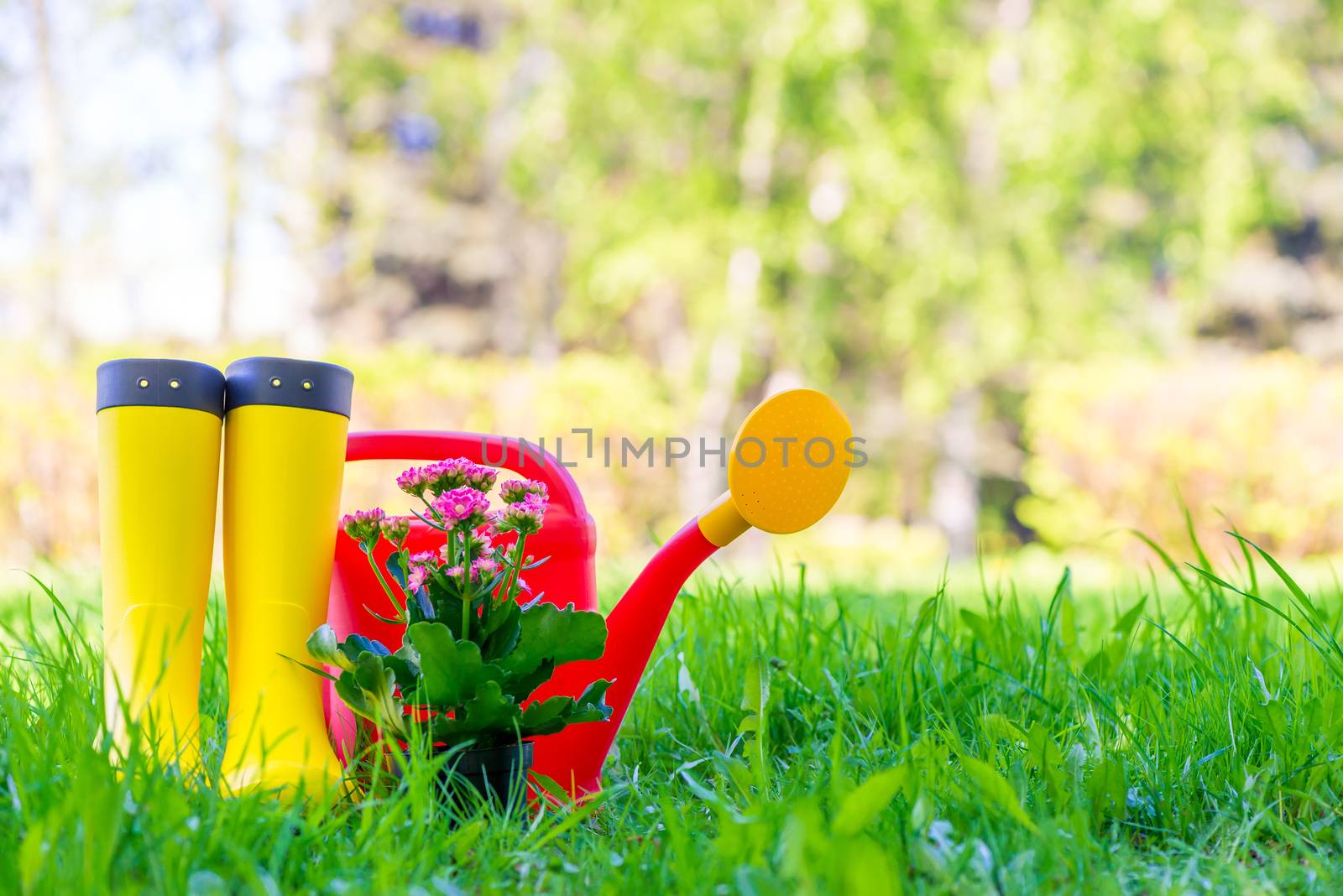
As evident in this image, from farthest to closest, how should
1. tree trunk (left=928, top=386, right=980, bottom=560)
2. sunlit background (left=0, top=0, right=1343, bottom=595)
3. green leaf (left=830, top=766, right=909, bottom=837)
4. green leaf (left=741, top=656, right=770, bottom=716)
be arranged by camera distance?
tree trunk (left=928, top=386, right=980, bottom=560) < sunlit background (left=0, top=0, right=1343, bottom=595) < green leaf (left=741, top=656, right=770, bottom=716) < green leaf (left=830, top=766, right=909, bottom=837)

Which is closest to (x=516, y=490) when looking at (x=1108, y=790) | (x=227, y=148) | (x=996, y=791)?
(x=996, y=791)

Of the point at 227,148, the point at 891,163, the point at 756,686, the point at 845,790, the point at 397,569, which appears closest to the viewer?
the point at 845,790

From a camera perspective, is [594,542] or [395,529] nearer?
[395,529]

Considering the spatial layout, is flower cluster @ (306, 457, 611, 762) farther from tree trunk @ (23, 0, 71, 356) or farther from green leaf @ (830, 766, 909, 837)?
tree trunk @ (23, 0, 71, 356)

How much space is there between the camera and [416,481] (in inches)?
34.7

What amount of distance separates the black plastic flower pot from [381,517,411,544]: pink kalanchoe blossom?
7.8 inches

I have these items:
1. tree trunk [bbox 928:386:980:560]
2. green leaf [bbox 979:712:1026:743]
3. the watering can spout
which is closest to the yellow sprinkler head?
the watering can spout

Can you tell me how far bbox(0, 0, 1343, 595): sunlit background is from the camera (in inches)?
190

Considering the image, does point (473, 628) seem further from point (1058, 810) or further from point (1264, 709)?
point (1264, 709)

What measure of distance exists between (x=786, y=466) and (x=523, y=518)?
0.83 feet

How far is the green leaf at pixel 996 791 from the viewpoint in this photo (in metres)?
0.77

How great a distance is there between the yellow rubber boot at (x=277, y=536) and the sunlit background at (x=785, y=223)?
2897 mm

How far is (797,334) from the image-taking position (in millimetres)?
5848

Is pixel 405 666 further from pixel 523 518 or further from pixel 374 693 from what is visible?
pixel 523 518
